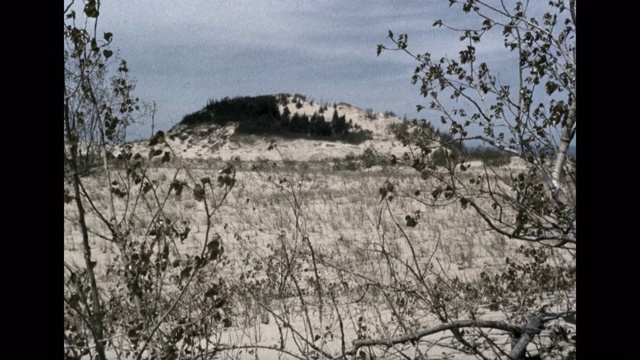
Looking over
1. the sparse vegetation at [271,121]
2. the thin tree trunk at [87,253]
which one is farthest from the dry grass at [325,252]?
the sparse vegetation at [271,121]

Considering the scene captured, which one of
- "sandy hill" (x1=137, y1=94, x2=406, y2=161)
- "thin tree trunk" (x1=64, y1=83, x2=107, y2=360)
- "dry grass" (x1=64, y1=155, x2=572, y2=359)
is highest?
"sandy hill" (x1=137, y1=94, x2=406, y2=161)

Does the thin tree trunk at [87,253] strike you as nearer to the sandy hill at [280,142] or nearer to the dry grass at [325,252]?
the dry grass at [325,252]

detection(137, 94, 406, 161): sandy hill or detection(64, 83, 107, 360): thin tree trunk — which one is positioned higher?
detection(137, 94, 406, 161): sandy hill

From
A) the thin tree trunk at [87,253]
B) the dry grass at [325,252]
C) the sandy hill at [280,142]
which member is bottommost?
the dry grass at [325,252]

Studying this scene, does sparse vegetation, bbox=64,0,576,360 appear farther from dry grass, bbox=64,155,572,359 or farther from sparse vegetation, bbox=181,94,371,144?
sparse vegetation, bbox=181,94,371,144

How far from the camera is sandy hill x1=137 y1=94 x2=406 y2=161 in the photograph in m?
34.8

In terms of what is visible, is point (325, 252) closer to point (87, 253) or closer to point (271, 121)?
point (87, 253)

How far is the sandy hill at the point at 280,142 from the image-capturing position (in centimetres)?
3478

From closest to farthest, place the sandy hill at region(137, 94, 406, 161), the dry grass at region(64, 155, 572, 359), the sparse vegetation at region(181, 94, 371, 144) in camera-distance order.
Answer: the dry grass at region(64, 155, 572, 359)
the sandy hill at region(137, 94, 406, 161)
the sparse vegetation at region(181, 94, 371, 144)

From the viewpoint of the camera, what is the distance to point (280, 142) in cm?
3762

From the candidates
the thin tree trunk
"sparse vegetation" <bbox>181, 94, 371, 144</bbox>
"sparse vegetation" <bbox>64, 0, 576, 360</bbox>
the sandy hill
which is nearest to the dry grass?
"sparse vegetation" <bbox>64, 0, 576, 360</bbox>
